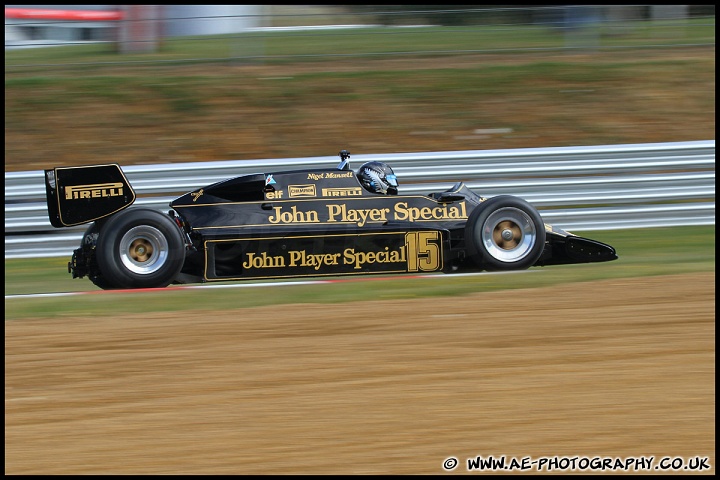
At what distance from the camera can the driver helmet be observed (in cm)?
817

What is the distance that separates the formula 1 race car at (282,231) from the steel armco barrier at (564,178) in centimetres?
239

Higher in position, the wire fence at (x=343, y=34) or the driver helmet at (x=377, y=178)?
the wire fence at (x=343, y=34)

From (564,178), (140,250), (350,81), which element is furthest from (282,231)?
(350,81)

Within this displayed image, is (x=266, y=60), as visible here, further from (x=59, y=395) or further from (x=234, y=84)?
(x=59, y=395)

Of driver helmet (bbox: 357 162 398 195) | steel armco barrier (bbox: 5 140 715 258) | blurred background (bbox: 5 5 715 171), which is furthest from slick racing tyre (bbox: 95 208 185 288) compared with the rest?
blurred background (bbox: 5 5 715 171)

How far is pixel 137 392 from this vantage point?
5117 millimetres

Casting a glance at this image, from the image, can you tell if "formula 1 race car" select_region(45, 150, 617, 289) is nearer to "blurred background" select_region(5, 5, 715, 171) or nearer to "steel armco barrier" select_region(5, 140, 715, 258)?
"steel armco barrier" select_region(5, 140, 715, 258)

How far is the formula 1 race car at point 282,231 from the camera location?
25.3 ft

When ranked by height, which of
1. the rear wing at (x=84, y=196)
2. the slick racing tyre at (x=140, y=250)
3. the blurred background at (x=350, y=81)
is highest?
the blurred background at (x=350, y=81)

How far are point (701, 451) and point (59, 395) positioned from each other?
3.33m

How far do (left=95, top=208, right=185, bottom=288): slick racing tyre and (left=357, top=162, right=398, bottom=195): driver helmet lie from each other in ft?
5.54

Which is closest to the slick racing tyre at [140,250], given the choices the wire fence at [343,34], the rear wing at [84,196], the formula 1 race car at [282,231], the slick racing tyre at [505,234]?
the formula 1 race car at [282,231]

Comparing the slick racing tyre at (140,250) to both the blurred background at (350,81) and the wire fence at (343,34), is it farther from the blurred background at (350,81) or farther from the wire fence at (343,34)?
the wire fence at (343,34)

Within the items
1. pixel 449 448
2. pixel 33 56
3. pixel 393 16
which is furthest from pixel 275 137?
pixel 449 448
